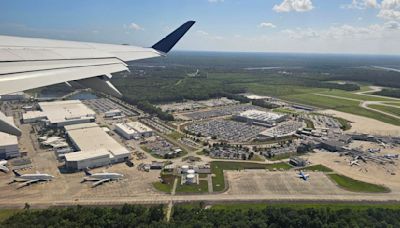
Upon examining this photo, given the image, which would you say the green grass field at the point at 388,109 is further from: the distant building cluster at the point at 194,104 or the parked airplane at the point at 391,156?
the distant building cluster at the point at 194,104

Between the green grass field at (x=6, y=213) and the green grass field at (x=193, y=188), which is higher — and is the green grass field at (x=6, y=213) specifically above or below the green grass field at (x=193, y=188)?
above

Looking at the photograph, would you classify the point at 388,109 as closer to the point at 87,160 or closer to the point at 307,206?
the point at 307,206

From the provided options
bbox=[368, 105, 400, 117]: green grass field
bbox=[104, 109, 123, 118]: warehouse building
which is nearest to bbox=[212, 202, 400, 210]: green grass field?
bbox=[104, 109, 123, 118]: warehouse building

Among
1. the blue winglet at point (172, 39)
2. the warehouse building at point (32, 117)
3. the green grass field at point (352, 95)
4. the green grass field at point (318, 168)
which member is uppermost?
the blue winglet at point (172, 39)

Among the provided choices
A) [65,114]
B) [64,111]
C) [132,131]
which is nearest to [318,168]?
[132,131]

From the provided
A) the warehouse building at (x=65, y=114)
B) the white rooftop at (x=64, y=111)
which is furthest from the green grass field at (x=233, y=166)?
the white rooftop at (x=64, y=111)

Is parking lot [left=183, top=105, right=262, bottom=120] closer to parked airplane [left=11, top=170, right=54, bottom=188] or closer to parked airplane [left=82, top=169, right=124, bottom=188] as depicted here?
parked airplane [left=82, top=169, right=124, bottom=188]

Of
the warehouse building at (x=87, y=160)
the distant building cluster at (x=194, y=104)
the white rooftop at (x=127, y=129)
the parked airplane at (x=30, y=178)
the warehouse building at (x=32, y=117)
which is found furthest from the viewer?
the distant building cluster at (x=194, y=104)
